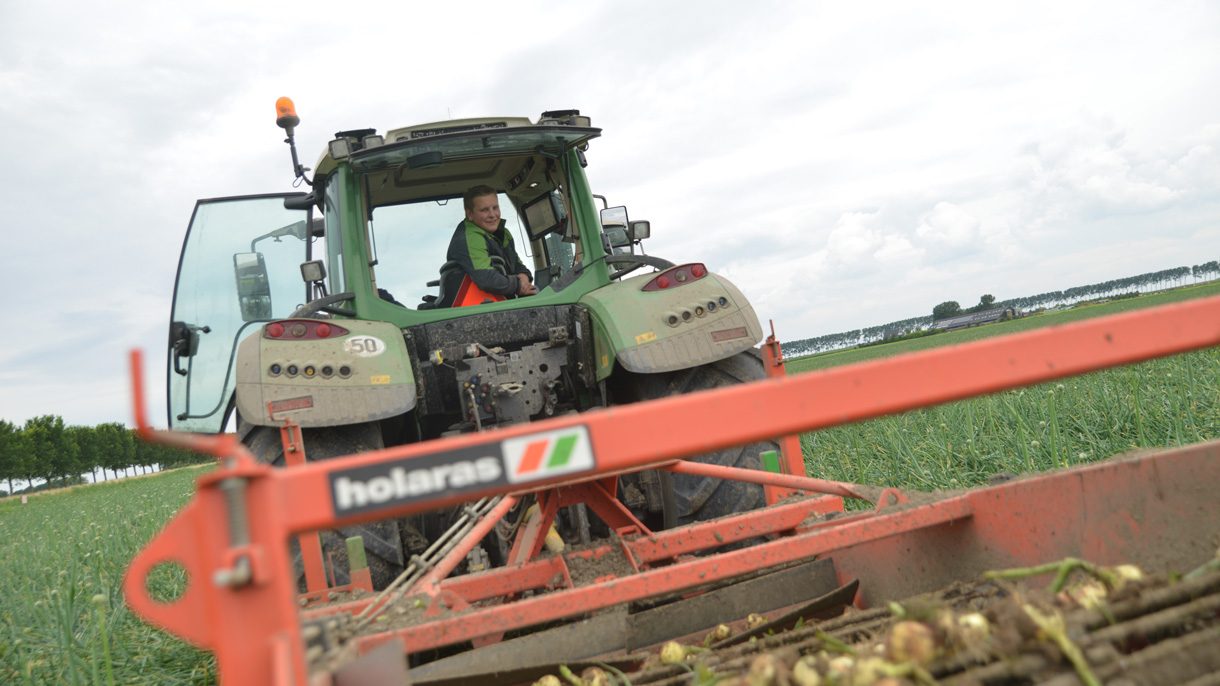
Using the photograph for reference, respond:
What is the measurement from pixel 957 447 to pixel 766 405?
5497 millimetres

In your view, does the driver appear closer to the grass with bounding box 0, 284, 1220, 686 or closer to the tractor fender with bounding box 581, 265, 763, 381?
the tractor fender with bounding box 581, 265, 763, 381

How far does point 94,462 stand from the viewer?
78.4 metres

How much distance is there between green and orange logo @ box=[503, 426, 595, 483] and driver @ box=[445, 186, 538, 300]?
3.06 m

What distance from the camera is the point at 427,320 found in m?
4.29

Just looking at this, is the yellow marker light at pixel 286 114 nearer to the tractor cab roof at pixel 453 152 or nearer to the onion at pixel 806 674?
the tractor cab roof at pixel 453 152

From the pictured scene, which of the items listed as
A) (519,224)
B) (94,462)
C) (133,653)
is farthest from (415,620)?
(94,462)

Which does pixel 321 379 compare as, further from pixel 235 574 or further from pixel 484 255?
pixel 235 574

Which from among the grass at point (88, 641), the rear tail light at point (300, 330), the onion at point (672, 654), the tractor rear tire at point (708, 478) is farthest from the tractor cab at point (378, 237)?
the onion at point (672, 654)

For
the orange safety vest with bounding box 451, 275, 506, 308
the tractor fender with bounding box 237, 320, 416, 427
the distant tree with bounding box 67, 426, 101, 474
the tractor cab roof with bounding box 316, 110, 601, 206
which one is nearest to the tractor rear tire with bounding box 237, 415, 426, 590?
the tractor fender with bounding box 237, 320, 416, 427

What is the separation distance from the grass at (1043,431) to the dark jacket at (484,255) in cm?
245

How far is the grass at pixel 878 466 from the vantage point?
3.57 metres

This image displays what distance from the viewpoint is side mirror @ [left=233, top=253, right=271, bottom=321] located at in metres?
4.51

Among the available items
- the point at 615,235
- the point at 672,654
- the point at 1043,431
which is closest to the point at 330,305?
the point at 615,235

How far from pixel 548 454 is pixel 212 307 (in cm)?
364
